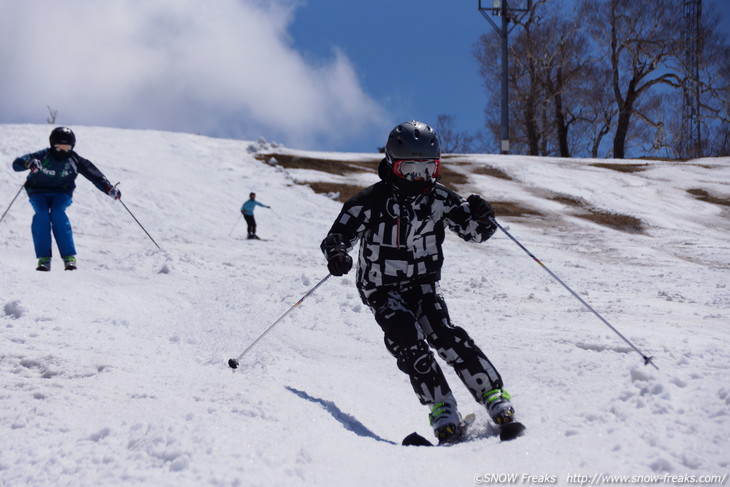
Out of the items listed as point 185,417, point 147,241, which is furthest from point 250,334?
point 147,241

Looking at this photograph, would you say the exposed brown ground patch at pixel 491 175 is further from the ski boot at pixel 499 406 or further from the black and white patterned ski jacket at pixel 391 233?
the ski boot at pixel 499 406

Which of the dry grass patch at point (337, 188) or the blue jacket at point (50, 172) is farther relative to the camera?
the dry grass patch at point (337, 188)

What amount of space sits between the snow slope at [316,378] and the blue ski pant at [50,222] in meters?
0.65

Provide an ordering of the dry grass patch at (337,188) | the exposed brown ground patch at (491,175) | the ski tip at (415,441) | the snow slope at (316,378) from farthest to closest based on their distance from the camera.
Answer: the dry grass patch at (337,188) < the exposed brown ground patch at (491,175) < the ski tip at (415,441) < the snow slope at (316,378)

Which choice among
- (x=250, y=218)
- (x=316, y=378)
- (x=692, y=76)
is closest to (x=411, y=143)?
(x=316, y=378)

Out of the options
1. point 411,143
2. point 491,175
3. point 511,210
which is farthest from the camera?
point 491,175

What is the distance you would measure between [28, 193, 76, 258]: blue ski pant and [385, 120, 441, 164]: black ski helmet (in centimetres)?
494

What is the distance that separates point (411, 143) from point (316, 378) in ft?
5.45

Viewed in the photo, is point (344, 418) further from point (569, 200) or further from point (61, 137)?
point (569, 200)

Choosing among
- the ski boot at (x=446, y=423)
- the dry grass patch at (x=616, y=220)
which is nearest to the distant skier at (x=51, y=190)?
the ski boot at (x=446, y=423)

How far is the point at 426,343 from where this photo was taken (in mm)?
3383

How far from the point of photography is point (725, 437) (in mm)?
2279

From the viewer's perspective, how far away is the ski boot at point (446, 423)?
3006mm

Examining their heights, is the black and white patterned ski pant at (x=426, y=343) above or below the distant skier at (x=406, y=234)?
below
